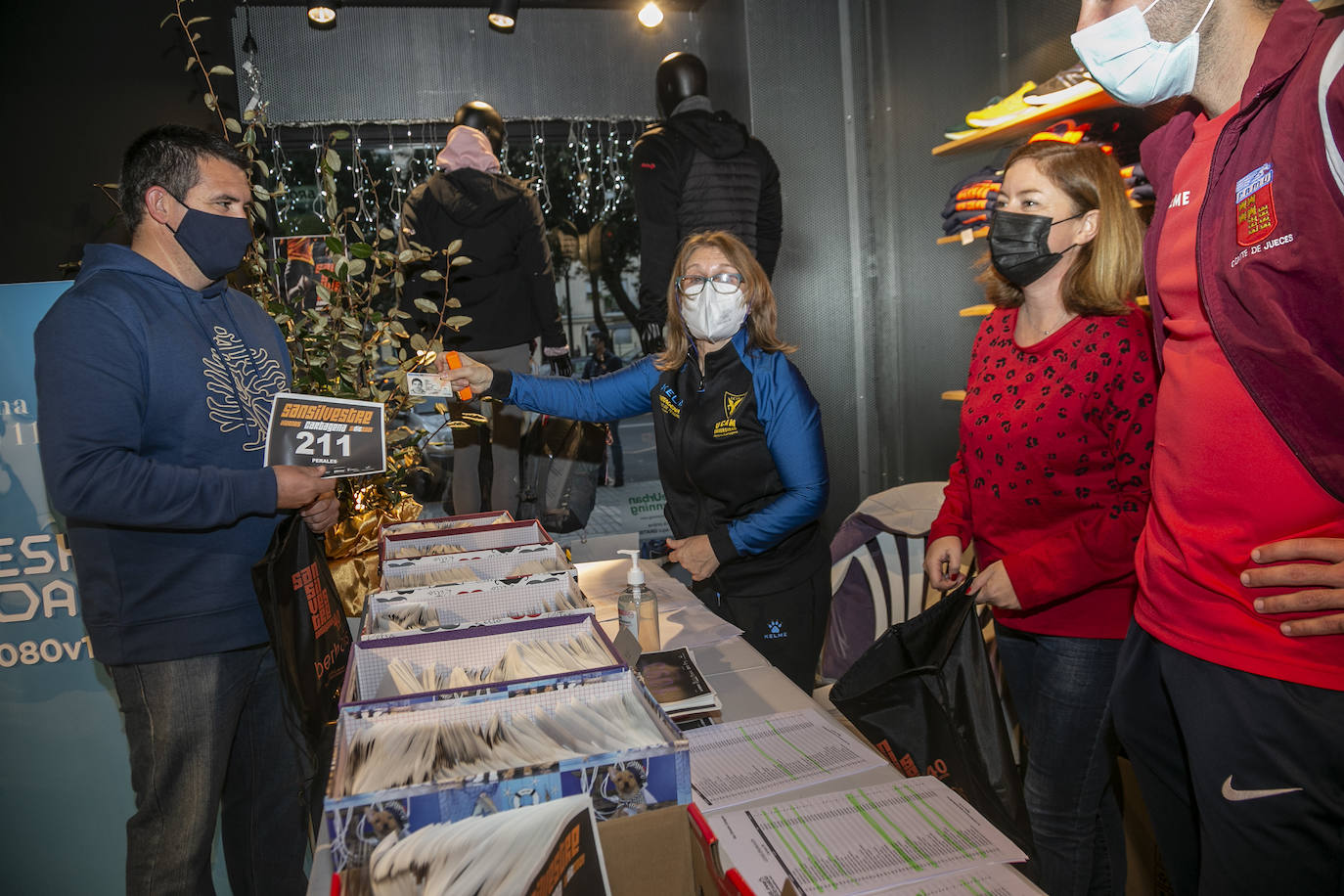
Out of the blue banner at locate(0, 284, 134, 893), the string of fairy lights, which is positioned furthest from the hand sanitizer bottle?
the string of fairy lights

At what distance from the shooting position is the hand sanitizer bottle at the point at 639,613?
1.67 m

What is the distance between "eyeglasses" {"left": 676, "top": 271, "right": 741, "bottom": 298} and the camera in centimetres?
217

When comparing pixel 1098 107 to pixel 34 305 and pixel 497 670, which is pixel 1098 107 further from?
pixel 34 305

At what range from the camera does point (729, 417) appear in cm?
212

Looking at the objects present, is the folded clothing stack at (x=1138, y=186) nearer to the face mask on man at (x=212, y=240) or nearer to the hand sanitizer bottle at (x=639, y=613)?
the hand sanitizer bottle at (x=639, y=613)

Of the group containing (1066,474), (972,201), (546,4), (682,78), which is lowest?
(1066,474)

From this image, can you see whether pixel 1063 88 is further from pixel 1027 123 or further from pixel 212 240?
pixel 212 240

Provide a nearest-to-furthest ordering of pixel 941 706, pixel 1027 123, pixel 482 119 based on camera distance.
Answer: pixel 941 706
pixel 1027 123
pixel 482 119

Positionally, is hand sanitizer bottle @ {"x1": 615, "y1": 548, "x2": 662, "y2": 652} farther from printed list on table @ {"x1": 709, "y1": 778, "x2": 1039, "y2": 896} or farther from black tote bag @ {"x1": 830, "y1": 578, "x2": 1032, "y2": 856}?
printed list on table @ {"x1": 709, "y1": 778, "x2": 1039, "y2": 896}

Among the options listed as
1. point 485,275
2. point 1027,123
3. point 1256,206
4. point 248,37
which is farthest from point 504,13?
point 1256,206

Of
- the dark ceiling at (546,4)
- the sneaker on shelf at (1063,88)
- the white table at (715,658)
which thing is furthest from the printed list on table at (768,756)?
the dark ceiling at (546,4)

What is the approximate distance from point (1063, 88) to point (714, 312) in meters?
1.41

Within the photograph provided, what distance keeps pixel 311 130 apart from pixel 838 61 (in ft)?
9.66

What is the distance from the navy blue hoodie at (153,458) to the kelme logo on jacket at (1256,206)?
5.15 feet
